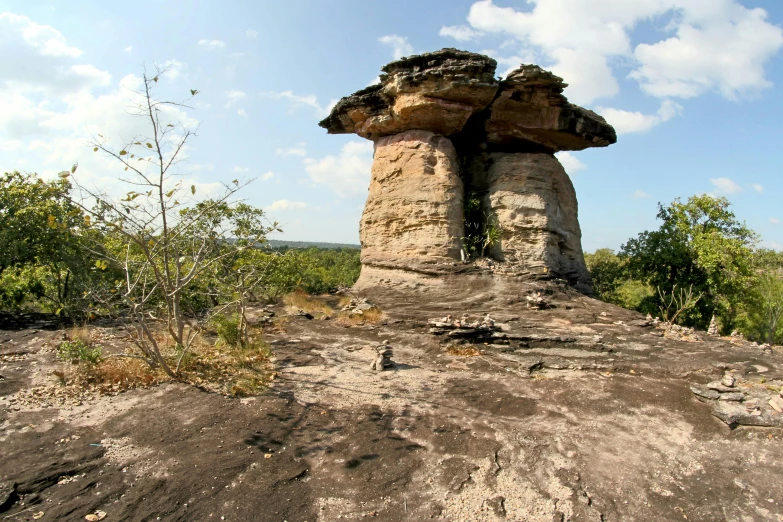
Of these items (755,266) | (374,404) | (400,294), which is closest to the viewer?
(374,404)

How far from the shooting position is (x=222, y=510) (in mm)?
3996

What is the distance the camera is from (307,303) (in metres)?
13.2

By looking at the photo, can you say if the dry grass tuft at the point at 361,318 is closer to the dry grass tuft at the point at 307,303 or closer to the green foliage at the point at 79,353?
the dry grass tuft at the point at 307,303

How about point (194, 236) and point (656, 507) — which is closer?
point (656, 507)

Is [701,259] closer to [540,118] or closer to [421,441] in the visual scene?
[540,118]

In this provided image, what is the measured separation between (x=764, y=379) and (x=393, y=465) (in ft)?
20.9

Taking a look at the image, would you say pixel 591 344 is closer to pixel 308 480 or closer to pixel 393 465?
pixel 393 465

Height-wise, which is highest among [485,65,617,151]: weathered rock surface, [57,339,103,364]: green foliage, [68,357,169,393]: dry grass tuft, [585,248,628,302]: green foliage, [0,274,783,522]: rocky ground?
[485,65,617,151]: weathered rock surface

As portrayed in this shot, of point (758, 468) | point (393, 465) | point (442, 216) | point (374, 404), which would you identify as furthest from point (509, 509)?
point (442, 216)

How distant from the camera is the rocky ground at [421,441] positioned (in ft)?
13.7

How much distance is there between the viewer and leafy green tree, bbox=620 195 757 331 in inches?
583

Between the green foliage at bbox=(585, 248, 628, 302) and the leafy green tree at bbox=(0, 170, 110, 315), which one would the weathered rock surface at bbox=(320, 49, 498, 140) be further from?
the green foliage at bbox=(585, 248, 628, 302)

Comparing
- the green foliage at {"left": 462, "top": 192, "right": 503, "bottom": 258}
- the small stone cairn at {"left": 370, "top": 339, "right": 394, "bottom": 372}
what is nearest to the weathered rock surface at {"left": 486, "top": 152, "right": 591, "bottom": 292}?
the green foliage at {"left": 462, "top": 192, "right": 503, "bottom": 258}

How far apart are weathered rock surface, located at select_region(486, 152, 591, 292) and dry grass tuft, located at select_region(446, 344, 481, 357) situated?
15.3 feet
